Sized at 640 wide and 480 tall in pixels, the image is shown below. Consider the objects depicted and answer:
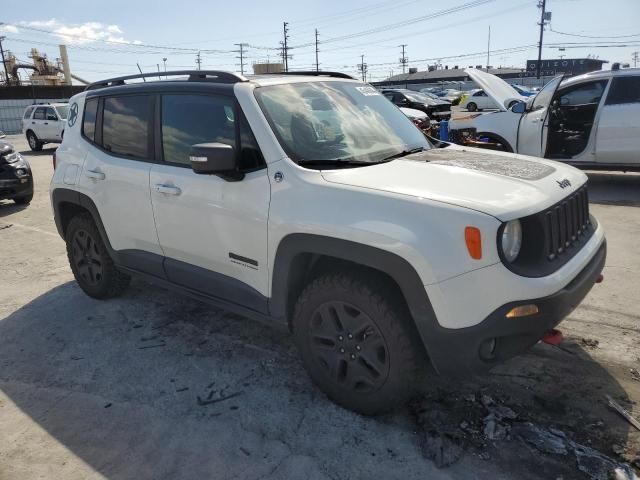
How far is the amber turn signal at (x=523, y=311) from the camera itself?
233 centimetres

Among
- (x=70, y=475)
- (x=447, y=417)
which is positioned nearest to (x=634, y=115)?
(x=447, y=417)

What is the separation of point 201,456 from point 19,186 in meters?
8.16

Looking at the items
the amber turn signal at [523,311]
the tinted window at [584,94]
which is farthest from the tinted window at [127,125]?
the tinted window at [584,94]

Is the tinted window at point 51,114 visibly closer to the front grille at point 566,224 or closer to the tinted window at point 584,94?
the tinted window at point 584,94

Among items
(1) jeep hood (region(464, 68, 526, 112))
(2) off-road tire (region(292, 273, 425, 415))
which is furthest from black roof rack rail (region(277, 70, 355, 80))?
(1) jeep hood (region(464, 68, 526, 112))

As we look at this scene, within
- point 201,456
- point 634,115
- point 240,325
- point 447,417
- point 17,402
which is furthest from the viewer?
point 634,115

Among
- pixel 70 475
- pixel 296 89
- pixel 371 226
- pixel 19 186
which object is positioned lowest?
pixel 70 475

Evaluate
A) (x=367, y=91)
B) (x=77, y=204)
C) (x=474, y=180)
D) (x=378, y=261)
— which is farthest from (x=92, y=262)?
(x=474, y=180)

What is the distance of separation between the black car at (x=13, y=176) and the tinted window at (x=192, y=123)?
671 centimetres

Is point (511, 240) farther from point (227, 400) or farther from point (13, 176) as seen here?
point (13, 176)

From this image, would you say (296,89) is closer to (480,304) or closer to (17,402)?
(480,304)

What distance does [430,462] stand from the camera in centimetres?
253

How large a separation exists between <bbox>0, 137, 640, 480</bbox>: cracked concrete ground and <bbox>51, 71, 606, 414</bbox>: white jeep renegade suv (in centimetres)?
31

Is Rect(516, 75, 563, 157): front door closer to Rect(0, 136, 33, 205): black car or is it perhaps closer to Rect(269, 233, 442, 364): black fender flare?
Rect(269, 233, 442, 364): black fender flare
